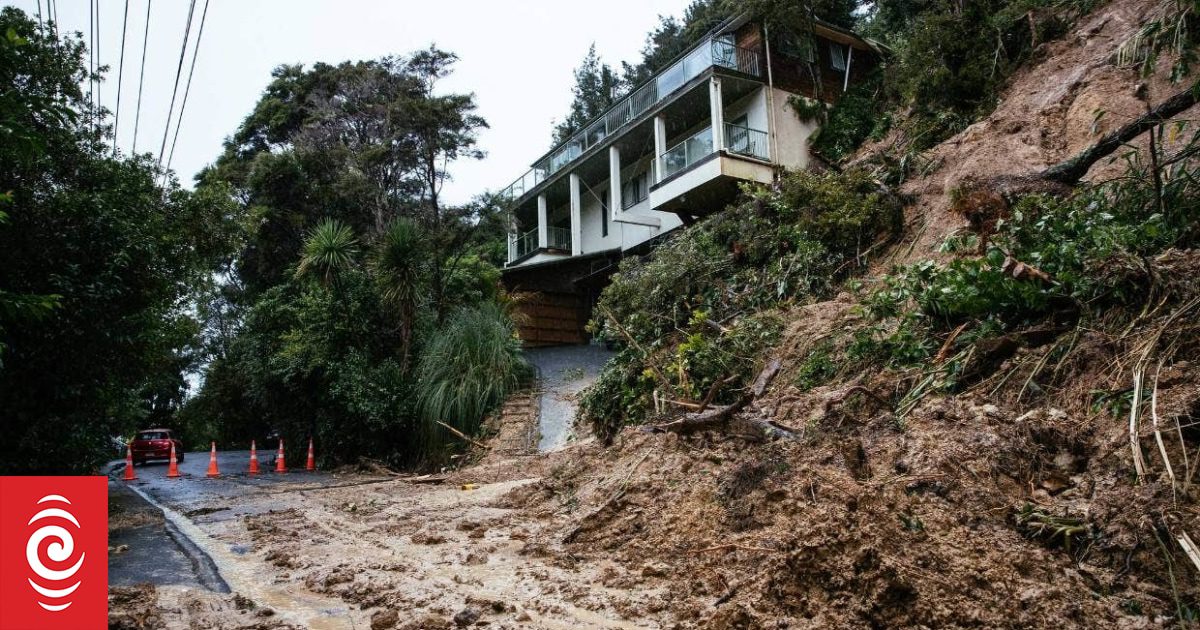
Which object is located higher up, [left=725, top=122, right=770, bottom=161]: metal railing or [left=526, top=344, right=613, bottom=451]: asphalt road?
[left=725, top=122, right=770, bottom=161]: metal railing

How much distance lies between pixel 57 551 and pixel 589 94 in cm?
4125

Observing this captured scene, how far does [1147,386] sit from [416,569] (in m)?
4.75

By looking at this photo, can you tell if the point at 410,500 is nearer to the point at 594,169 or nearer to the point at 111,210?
the point at 111,210

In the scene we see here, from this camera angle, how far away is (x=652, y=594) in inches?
160

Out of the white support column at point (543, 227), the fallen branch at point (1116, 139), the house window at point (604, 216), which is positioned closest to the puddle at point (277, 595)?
the fallen branch at point (1116, 139)

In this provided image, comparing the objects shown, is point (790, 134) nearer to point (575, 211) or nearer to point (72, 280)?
point (575, 211)

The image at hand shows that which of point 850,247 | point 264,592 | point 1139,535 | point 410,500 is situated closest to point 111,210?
point 410,500

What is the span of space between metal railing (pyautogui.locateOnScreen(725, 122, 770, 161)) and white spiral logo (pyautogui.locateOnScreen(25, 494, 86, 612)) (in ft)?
54.6

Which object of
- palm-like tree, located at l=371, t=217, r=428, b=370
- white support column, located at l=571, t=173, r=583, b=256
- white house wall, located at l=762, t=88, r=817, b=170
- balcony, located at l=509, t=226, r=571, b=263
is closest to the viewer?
palm-like tree, located at l=371, t=217, r=428, b=370

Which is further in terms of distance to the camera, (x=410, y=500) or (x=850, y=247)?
(x=850, y=247)

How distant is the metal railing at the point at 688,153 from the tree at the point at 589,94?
21486mm

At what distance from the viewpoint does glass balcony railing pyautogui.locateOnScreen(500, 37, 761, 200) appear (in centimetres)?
1923

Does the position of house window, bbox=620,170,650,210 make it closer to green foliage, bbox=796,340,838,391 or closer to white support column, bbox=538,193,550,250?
white support column, bbox=538,193,550,250

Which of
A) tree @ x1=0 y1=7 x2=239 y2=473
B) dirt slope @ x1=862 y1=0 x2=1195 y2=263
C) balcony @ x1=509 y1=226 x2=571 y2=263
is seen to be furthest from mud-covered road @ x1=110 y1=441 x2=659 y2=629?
balcony @ x1=509 y1=226 x2=571 y2=263
